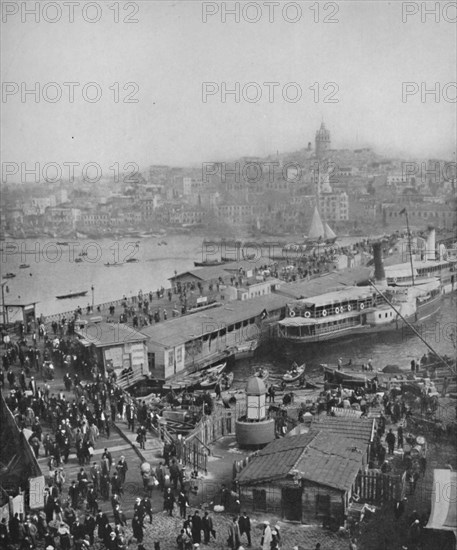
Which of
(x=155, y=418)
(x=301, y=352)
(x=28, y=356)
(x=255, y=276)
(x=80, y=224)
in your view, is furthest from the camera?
(x=80, y=224)

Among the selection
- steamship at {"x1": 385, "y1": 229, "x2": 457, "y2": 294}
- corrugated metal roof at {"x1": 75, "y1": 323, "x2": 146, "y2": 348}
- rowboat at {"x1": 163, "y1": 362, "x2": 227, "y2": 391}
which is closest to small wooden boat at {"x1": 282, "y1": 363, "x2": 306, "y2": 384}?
rowboat at {"x1": 163, "y1": 362, "x2": 227, "y2": 391}

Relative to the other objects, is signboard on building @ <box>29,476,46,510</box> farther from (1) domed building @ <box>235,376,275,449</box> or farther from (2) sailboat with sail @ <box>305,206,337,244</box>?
(2) sailboat with sail @ <box>305,206,337,244</box>

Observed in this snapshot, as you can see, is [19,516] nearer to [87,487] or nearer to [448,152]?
[87,487]

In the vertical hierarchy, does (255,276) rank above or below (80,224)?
below

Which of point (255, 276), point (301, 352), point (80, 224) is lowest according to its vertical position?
point (301, 352)

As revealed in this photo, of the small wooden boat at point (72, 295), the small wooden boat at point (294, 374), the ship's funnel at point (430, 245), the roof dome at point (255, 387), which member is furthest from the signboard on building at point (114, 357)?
the small wooden boat at point (72, 295)

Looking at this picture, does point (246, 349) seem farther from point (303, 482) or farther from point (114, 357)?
point (303, 482)

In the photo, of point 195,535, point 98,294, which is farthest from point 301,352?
point 98,294

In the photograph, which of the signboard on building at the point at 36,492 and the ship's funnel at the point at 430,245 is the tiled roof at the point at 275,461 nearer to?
the signboard on building at the point at 36,492
